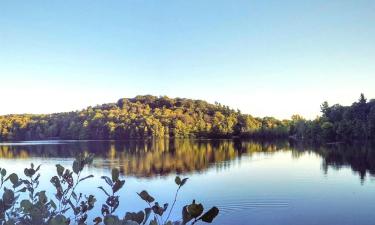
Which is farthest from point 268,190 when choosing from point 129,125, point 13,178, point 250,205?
point 129,125

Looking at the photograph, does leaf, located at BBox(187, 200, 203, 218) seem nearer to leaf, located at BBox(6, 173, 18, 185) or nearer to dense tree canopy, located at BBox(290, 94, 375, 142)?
leaf, located at BBox(6, 173, 18, 185)

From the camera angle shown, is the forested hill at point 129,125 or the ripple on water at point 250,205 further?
the forested hill at point 129,125

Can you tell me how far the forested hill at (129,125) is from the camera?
457ft

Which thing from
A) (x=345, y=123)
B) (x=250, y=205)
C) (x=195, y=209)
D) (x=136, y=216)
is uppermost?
(x=345, y=123)

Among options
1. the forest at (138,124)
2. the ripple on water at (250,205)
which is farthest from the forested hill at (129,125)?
the ripple on water at (250,205)

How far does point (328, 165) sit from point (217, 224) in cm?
2874

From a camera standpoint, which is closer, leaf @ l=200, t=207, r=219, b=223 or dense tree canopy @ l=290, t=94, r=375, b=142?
leaf @ l=200, t=207, r=219, b=223

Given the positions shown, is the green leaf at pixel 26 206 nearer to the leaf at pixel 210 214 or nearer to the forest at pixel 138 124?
the leaf at pixel 210 214

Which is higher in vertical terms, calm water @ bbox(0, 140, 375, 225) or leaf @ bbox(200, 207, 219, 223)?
leaf @ bbox(200, 207, 219, 223)

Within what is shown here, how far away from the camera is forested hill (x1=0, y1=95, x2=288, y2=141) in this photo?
13938 centimetres

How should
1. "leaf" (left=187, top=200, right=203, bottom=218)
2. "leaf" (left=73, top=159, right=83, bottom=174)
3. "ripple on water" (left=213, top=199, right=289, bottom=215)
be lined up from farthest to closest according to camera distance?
"ripple on water" (left=213, top=199, right=289, bottom=215) < "leaf" (left=73, top=159, right=83, bottom=174) < "leaf" (left=187, top=200, right=203, bottom=218)

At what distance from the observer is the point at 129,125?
463ft

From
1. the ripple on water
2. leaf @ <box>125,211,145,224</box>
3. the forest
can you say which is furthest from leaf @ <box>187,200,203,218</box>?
the forest

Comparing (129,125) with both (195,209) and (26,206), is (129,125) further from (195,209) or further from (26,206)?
(195,209)
